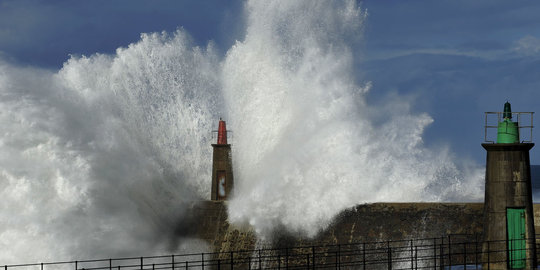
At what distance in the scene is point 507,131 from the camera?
46.4 feet

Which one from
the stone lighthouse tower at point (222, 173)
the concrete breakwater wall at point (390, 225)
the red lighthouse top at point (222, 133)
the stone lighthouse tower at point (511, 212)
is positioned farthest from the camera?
the red lighthouse top at point (222, 133)

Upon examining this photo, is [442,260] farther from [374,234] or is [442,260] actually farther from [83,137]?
[83,137]

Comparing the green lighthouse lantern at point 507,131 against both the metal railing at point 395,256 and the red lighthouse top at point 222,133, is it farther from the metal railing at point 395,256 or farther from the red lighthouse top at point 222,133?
the red lighthouse top at point 222,133

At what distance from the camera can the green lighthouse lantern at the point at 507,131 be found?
14117 millimetres

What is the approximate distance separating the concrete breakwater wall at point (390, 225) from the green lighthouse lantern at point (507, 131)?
196cm

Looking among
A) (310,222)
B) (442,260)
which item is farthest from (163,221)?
(442,260)

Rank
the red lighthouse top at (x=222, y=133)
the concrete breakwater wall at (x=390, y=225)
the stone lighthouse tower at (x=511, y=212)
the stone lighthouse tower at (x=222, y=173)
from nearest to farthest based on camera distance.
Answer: the stone lighthouse tower at (x=511, y=212) → the concrete breakwater wall at (x=390, y=225) → the stone lighthouse tower at (x=222, y=173) → the red lighthouse top at (x=222, y=133)

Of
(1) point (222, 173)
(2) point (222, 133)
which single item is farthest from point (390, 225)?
(2) point (222, 133)

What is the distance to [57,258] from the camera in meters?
15.0

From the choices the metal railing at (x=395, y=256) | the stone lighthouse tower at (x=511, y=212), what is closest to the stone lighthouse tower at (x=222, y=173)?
the metal railing at (x=395, y=256)

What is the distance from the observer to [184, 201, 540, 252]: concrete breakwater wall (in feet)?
51.0

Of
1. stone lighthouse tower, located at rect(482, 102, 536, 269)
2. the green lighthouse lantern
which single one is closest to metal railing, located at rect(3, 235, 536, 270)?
stone lighthouse tower, located at rect(482, 102, 536, 269)

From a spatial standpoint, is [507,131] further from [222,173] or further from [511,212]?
[222,173]

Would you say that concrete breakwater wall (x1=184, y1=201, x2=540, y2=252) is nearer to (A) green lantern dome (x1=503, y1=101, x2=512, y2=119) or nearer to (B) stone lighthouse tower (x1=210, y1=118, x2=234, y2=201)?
(A) green lantern dome (x1=503, y1=101, x2=512, y2=119)
